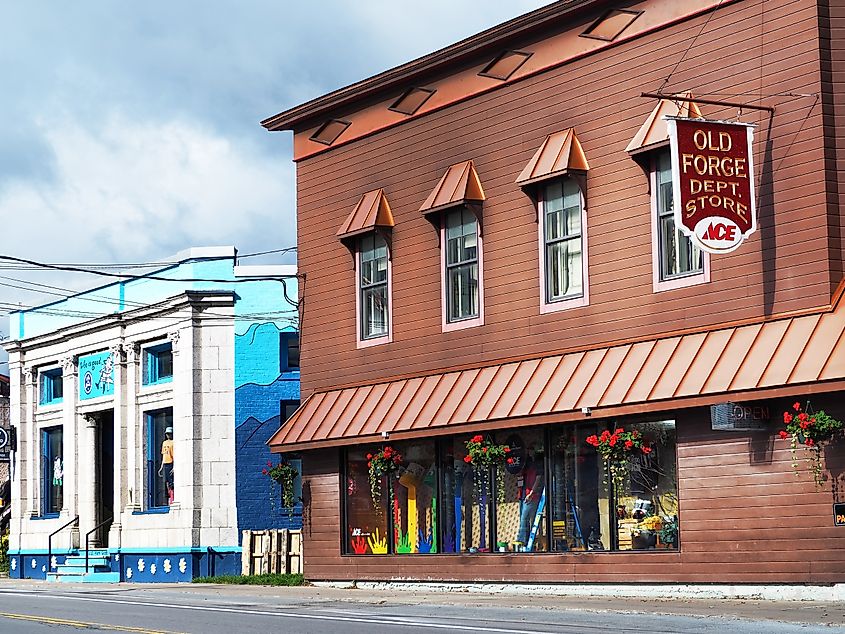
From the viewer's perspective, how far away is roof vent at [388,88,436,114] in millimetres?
26214

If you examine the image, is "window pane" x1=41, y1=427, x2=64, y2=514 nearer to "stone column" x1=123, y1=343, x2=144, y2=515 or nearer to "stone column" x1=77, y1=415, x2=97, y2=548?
"stone column" x1=77, y1=415, x2=97, y2=548

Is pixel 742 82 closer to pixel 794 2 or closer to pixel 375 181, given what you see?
pixel 794 2

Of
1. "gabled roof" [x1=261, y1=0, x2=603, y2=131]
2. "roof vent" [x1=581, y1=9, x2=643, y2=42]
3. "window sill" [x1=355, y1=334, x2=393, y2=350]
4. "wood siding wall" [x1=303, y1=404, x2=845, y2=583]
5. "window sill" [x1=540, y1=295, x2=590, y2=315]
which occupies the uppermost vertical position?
"gabled roof" [x1=261, y1=0, x2=603, y2=131]

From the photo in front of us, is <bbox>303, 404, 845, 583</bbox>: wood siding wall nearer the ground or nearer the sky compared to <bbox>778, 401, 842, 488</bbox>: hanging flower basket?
nearer the ground

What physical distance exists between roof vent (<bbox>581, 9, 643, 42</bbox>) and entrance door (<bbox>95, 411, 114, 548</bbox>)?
19.5 m

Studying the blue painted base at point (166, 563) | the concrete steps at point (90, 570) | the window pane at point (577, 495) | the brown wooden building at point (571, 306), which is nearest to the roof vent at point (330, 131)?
the brown wooden building at point (571, 306)

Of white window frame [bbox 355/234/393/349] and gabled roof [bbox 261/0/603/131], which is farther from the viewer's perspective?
white window frame [bbox 355/234/393/349]

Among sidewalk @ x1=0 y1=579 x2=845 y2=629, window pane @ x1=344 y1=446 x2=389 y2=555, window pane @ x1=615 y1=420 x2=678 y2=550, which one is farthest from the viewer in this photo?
window pane @ x1=344 y1=446 x2=389 y2=555

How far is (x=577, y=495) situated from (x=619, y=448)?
1.58 metres

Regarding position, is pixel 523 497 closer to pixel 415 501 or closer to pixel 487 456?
pixel 487 456

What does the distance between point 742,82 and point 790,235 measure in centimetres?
237

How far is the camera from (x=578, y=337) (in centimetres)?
2303

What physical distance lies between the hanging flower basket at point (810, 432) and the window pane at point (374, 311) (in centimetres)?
953

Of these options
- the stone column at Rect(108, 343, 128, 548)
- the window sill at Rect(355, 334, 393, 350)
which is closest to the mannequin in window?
the stone column at Rect(108, 343, 128, 548)
